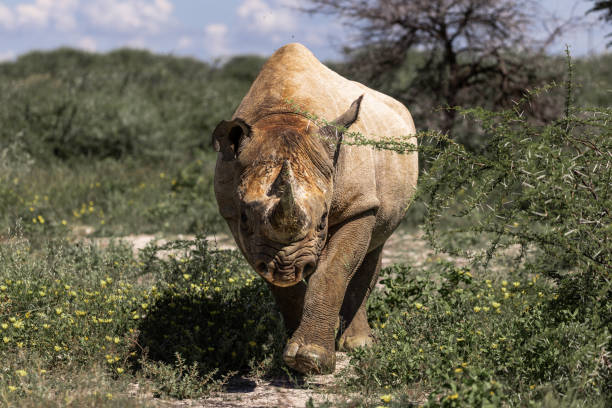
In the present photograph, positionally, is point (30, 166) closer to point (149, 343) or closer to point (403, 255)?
point (403, 255)

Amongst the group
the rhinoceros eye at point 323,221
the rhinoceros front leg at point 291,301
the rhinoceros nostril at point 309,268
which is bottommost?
the rhinoceros front leg at point 291,301

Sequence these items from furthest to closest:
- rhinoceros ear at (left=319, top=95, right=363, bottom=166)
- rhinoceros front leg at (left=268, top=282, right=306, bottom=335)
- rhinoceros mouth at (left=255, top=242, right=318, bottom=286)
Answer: rhinoceros front leg at (left=268, top=282, right=306, bottom=335) < rhinoceros ear at (left=319, top=95, right=363, bottom=166) < rhinoceros mouth at (left=255, top=242, right=318, bottom=286)

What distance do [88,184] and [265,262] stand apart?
818cm

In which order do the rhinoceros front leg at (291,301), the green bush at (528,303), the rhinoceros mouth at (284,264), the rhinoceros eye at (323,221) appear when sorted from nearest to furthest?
the green bush at (528,303)
the rhinoceros mouth at (284,264)
the rhinoceros eye at (323,221)
the rhinoceros front leg at (291,301)

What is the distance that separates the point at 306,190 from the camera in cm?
397

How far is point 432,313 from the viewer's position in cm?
536

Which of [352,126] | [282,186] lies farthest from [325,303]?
[352,126]

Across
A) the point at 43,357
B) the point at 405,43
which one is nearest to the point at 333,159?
the point at 43,357

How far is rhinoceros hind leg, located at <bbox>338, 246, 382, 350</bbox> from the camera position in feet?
18.8

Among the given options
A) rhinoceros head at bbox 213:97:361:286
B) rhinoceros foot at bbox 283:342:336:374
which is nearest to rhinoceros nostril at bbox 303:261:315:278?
rhinoceros head at bbox 213:97:361:286

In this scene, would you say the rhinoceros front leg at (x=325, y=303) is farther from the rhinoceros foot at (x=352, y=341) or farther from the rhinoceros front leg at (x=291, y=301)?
the rhinoceros foot at (x=352, y=341)

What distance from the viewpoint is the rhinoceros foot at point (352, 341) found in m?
5.68

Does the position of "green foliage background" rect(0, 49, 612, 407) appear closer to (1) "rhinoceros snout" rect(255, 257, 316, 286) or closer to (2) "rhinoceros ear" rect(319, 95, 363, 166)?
(2) "rhinoceros ear" rect(319, 95, 363, 166)

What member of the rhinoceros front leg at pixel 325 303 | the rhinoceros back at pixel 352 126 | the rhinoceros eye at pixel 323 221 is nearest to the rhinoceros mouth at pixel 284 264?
the rhinoceros eye at pixel 323 221
